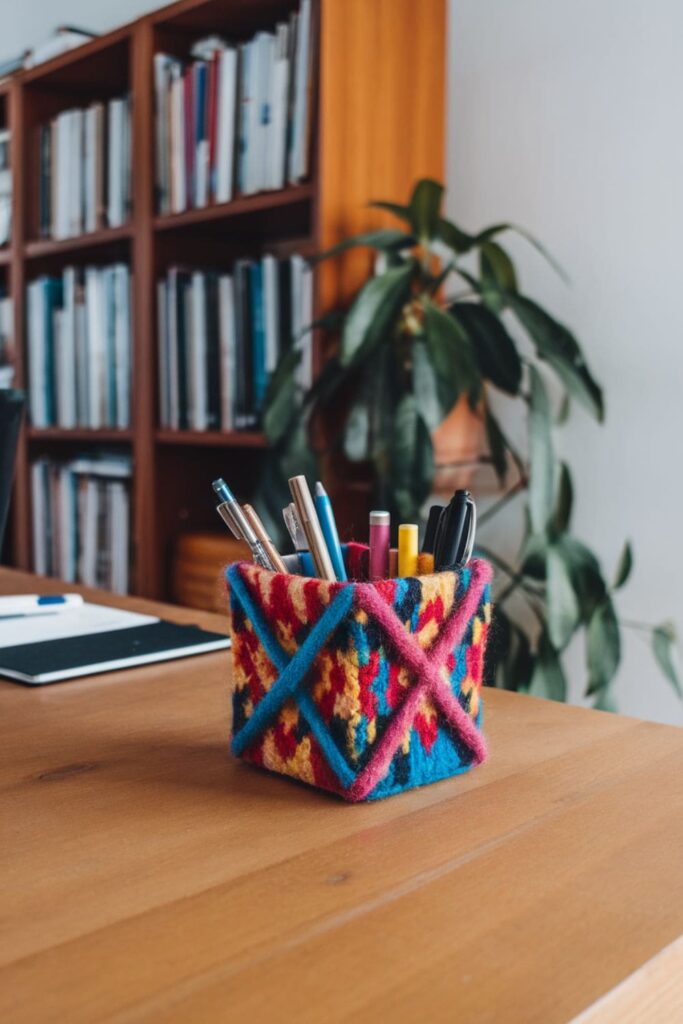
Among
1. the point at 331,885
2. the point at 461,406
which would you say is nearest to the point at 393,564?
the point at 331,885

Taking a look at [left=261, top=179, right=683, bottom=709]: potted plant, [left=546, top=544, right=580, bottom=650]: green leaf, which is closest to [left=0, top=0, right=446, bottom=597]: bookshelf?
[left=261, top=179, right=683, bottom=709]: potted plant

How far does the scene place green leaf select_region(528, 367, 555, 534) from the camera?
1570mm

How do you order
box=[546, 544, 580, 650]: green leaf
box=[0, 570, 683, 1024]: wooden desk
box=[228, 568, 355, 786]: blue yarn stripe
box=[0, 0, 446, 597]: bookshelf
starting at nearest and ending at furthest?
box=[0, 570, 683, 1024]: wooden desk → box=[228, 568, 355, 786]: blue yarn stripe → box=[546, 544, 580, 650]: green leaf → box=[0, 0, 446, 597]: bookshelf

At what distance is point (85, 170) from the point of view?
7.71 ft

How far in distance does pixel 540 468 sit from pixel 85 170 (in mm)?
1369

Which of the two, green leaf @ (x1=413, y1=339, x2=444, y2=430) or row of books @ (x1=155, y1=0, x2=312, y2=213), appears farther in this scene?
row of books @ (x1=155, y1=0, x2=312, y2=213)

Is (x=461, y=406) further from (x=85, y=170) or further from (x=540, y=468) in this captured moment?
(x=85, y=170)

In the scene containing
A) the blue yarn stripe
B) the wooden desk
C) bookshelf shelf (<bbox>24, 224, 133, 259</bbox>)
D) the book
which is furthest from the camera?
the book

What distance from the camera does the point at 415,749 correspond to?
1.80ft

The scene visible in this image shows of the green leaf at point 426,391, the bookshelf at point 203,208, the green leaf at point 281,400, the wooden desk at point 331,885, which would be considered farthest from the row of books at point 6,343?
the wooden desk at point 331,885

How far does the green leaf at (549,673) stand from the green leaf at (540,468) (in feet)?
0.61

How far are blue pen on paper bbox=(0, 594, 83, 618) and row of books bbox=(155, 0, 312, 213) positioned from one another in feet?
3.55

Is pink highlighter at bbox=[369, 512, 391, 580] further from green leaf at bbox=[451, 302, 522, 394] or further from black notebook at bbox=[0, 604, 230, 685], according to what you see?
A: green leaf at bbox=[451, 302, 522, 394]

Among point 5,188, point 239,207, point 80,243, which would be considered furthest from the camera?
point 5,188
